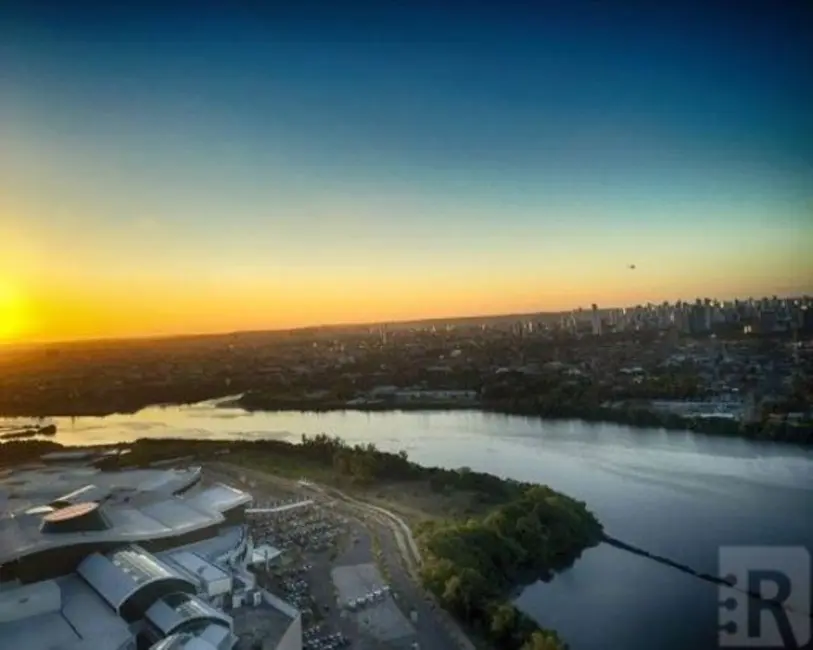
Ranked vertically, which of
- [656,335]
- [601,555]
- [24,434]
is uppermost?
[656,335]

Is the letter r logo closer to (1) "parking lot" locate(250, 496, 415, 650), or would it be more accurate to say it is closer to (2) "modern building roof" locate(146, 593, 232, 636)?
(1) "parking lot" locate(250, 496, 415, 650)

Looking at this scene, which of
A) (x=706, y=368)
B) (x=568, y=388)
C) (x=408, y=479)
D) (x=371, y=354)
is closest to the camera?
(x=408, y=479)

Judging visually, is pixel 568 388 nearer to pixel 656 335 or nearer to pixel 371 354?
pixel 656 335

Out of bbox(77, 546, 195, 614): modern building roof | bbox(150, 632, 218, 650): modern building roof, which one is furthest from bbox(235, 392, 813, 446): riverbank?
bbox(150, 632, 218, 650): modern building roof

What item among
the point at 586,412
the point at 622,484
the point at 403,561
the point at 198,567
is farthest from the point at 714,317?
the point at 198,567

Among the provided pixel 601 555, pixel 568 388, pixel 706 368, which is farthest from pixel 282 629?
pixel 568 388

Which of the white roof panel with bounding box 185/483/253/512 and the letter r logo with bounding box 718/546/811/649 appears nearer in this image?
the letter r logo with bounding box 718/546/811/649
